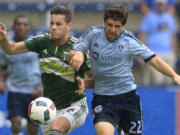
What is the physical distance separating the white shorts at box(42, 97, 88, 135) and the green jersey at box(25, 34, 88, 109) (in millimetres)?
74

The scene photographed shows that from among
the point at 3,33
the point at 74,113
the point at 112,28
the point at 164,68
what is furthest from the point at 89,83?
the point at 3,33

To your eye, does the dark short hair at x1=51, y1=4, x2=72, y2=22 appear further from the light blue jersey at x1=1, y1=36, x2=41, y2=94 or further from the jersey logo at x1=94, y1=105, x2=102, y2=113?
the light blue jersey at x1=1, y1=36, x2=41, y2=94

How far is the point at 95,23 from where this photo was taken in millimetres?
18594

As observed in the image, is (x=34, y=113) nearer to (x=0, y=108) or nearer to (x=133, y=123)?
(x=133, y=123)

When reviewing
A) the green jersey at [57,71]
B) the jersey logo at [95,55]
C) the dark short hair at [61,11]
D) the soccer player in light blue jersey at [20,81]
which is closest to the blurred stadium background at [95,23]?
the soccer player in light blue jersey at [20,81]

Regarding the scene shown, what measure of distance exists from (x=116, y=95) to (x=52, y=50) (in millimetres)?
1040

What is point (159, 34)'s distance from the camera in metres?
16.3

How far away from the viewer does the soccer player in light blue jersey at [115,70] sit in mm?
10000

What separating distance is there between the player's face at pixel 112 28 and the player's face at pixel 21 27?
3476mm

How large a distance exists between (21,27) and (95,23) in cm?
550

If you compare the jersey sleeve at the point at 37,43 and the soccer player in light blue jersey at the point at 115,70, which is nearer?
the soccer player in light blue jersey at the point at 115,70

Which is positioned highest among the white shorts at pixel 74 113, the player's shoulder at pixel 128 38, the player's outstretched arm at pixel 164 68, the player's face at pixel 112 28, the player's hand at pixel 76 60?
the player's face at pixel 112 28

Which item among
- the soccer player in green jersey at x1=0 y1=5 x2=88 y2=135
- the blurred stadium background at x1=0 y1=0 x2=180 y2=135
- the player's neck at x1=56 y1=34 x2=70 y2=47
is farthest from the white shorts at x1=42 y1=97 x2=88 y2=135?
the blurred stadium background at x1=0 y1=0 x2=180 y2=135

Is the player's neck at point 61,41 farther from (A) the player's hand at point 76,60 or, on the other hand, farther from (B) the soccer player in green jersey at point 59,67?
(A) the player's hand at point 76,60
